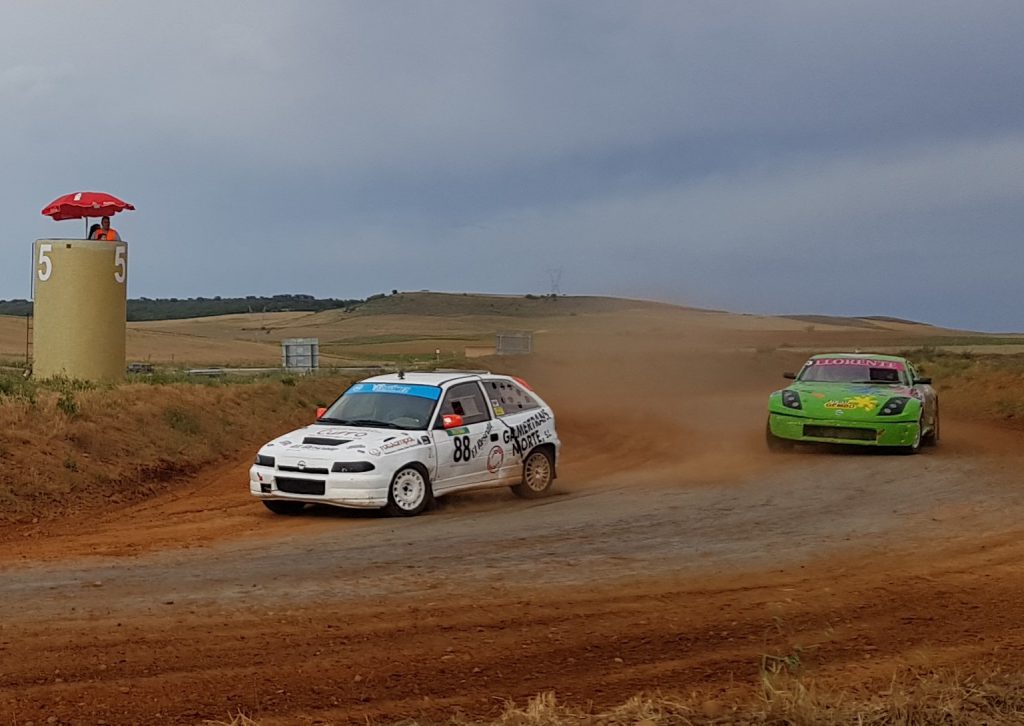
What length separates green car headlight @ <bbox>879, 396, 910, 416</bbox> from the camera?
61.5 ft

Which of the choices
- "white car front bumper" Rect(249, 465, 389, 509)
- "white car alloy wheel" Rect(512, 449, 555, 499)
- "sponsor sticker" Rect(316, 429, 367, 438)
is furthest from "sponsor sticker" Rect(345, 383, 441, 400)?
"white car front bumper" Rect(249, 465, 389, 509)

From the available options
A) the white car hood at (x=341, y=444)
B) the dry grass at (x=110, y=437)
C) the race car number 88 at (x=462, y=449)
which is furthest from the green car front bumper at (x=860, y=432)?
the dry grass at (x=110, y=437)

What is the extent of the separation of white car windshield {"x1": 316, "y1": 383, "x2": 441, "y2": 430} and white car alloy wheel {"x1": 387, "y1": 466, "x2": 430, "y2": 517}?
65cm

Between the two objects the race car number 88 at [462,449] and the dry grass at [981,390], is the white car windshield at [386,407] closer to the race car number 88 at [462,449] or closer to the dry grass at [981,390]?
the race car number 88 at [462,449]

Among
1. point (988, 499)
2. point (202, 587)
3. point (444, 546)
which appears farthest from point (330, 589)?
point (988, 499)

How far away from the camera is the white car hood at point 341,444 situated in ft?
42.3

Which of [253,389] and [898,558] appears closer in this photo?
[898,558]

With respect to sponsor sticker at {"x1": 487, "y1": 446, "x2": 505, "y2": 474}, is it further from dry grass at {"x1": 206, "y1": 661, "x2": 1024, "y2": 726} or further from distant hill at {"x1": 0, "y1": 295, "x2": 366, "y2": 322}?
distant hill at {"x1": 0, "y1": 295, "x2": 366, "y2": 322}

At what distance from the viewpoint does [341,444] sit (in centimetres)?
1308

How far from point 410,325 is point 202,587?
98.0m

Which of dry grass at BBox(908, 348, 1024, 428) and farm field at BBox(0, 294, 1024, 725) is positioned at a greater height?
dry grass at BBox(908, 348, 1024, 428)

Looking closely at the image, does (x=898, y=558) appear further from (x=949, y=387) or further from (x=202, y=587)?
(x=949, y=387)

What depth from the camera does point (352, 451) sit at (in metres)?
12.9

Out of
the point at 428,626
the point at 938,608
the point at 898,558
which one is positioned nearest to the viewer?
the point at 428,626
